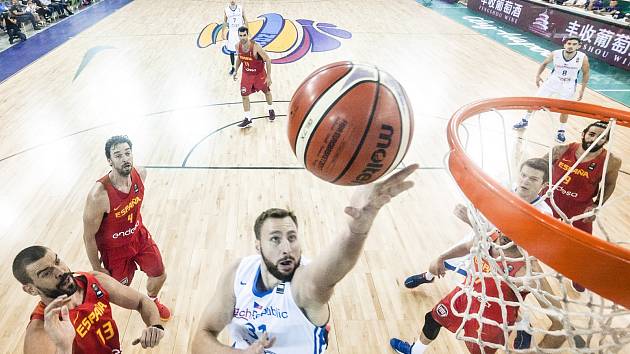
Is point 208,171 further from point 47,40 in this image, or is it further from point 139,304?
point 47,40

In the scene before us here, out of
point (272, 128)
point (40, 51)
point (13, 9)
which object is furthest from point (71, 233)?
point (13, 9)

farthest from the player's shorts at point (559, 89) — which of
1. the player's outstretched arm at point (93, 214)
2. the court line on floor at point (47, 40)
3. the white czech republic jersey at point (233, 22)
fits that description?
the court line on floor at point (47, 40)

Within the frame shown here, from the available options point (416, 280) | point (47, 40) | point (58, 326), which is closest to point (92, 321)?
point (58, 326)

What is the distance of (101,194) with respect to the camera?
2656mm

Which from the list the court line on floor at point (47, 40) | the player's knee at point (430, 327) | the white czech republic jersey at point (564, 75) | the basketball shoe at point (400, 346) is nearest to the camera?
the player's knee at point (430, 327)

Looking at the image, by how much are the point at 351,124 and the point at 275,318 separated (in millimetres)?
893

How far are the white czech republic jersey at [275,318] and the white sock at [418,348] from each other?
1.23 meters

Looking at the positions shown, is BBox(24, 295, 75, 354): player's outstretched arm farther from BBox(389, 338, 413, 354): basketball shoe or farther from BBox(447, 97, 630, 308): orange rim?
BBox(389, 338, 413, 354): basketball shoe

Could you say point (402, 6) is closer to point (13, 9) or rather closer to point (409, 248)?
point (13, 9)

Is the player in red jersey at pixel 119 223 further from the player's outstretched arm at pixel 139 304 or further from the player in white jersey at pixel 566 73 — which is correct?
the player in white jersey at pixel 566 73

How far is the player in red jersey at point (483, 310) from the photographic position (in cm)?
222

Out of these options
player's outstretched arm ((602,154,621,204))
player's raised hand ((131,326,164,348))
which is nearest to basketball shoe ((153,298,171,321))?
player's raised hand ((131,326,164,348))

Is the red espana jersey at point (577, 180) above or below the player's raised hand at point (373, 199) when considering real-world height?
below

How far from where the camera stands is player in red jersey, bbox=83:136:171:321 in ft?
8.75
